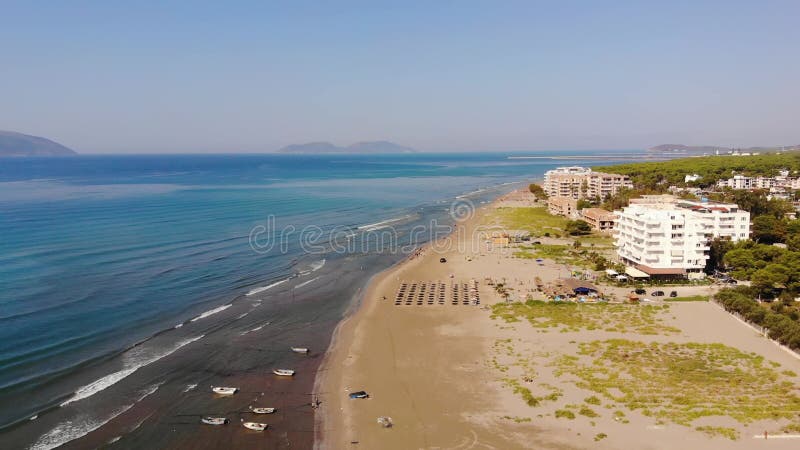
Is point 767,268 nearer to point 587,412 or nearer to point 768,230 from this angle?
point 768,230

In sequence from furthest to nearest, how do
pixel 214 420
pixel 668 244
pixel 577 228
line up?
pixel 577 228 < pixel 668 244 < pixel 214 420

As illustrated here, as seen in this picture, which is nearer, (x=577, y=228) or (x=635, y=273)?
(x=635, y=273)

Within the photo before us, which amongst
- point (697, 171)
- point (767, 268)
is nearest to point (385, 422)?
point (767, 268)

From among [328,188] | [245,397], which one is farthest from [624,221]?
[328,188]

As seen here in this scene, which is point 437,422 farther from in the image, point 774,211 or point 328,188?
point 328,188

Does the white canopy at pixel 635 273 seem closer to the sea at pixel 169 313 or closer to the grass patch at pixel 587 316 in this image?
the grass patch at pixel 587 316

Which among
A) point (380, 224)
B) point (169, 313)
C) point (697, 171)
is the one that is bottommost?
point (169, 313)
